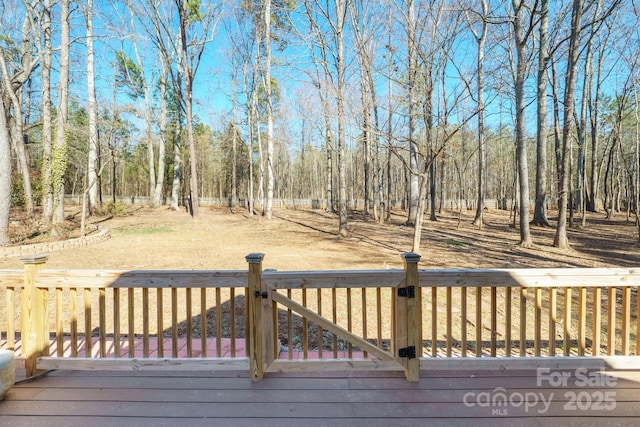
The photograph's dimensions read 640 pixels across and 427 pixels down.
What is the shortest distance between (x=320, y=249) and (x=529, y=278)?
282 inches

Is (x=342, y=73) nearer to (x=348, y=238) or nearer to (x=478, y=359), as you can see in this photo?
(x=348, y=238)

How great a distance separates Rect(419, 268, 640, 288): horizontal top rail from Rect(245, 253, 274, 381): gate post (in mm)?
1203

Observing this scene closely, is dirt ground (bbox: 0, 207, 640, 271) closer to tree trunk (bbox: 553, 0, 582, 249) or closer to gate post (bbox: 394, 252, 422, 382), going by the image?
tree trunk (bbox: 553, 0, 582, 249)

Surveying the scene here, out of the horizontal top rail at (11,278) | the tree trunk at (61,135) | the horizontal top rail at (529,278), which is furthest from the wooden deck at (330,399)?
the tree trunk at (61,135)

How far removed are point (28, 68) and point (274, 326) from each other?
13097mm

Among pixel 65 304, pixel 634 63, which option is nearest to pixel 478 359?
pixel 65 304

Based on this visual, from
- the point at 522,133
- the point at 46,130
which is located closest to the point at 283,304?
the point at 522,133

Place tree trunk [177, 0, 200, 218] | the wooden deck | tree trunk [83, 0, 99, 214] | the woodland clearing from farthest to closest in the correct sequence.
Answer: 1. tree trunk [177, 0, 200, 218]
2. tree trunk [83, 0, 99, 214]
3. the woodland clearing
4. the wooden deck

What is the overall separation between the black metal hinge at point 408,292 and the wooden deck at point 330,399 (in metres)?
0.67

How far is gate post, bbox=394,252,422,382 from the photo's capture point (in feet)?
7.79

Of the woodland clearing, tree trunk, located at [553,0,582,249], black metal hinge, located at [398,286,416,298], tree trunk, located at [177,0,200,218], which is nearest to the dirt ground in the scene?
the woodland clearing

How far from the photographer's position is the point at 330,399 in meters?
2.20

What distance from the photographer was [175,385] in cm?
240

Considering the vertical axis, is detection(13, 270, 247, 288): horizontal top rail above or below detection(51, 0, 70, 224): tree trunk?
below
